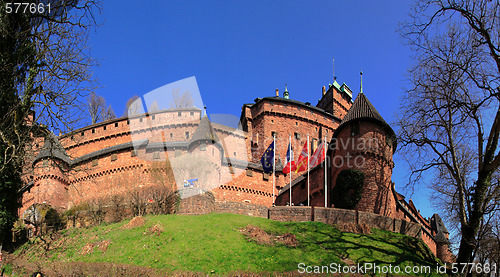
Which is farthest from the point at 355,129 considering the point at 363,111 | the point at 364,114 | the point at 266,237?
the point at 266,237

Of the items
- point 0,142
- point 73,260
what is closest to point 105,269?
point 73,260

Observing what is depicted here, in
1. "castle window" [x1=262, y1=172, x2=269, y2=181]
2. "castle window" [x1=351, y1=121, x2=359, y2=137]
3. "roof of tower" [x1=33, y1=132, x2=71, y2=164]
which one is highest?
"castle window" [x1=351, y1=121, x2=359, y2=137]

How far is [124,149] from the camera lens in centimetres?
3703

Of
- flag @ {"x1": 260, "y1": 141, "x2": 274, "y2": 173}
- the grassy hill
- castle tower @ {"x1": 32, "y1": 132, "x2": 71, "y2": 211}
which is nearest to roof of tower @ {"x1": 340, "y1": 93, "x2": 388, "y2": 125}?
flag @ {"x1": 260, "y1": 141, "x2": 274, "y2": 173}

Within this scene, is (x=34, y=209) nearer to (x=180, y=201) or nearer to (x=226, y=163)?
(x=180, y=201)

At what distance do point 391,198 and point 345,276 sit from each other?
13195 mm

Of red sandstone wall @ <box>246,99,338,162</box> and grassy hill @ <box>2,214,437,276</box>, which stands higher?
red sandstone wall @ <box>246,99,338,162</box>

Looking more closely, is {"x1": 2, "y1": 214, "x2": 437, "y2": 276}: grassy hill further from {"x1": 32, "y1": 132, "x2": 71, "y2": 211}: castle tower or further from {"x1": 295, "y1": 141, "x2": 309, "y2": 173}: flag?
{"x1": 32, "y1": 132, "x2": 71, "y2": 211}: castle tower

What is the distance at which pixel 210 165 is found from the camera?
32406 millimetres

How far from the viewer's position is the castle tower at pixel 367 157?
28.5 m

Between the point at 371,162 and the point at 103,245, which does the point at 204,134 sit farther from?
the point at 103,245

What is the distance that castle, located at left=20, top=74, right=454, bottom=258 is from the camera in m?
29.9

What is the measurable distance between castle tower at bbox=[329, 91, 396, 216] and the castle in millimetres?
66

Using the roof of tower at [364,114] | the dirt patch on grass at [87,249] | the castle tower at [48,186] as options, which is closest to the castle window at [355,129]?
the roof of tower at [364,114]
